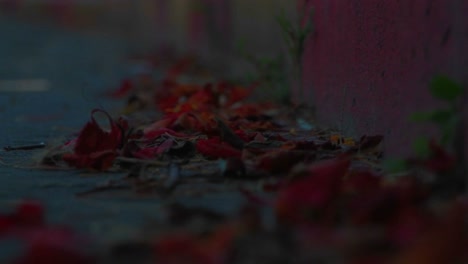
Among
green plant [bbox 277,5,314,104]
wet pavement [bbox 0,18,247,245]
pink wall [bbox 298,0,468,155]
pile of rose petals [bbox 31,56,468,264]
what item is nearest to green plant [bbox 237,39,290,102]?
green plant [bbox 277,5,314,104]

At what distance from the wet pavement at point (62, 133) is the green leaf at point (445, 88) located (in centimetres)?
48

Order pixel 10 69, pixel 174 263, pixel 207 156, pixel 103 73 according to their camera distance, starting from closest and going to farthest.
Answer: pixel 174 263, pixel 207 156, pixel 103 73, pixel 10 69

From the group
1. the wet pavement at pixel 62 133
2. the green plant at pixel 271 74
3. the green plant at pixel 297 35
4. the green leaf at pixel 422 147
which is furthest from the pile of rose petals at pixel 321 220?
the green plant at pixel 271 74

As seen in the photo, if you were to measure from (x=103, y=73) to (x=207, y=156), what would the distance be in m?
6.68

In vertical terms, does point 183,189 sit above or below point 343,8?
below

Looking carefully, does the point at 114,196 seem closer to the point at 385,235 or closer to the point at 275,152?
the point at 275,152

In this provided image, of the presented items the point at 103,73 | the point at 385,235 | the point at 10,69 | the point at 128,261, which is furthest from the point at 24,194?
the point at 10,69

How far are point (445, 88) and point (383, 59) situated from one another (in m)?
0.79

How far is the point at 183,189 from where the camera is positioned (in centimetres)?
229

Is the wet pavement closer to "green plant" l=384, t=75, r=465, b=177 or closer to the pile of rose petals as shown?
the pile of rose petals

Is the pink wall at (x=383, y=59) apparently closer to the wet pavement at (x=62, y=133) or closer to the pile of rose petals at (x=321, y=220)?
the pile of rose petals at (x=321, y=220)

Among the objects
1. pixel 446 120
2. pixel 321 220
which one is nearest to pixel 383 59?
pixel 446 120

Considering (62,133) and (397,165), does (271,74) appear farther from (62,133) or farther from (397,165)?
(397,165)

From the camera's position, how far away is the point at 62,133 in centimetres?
407
